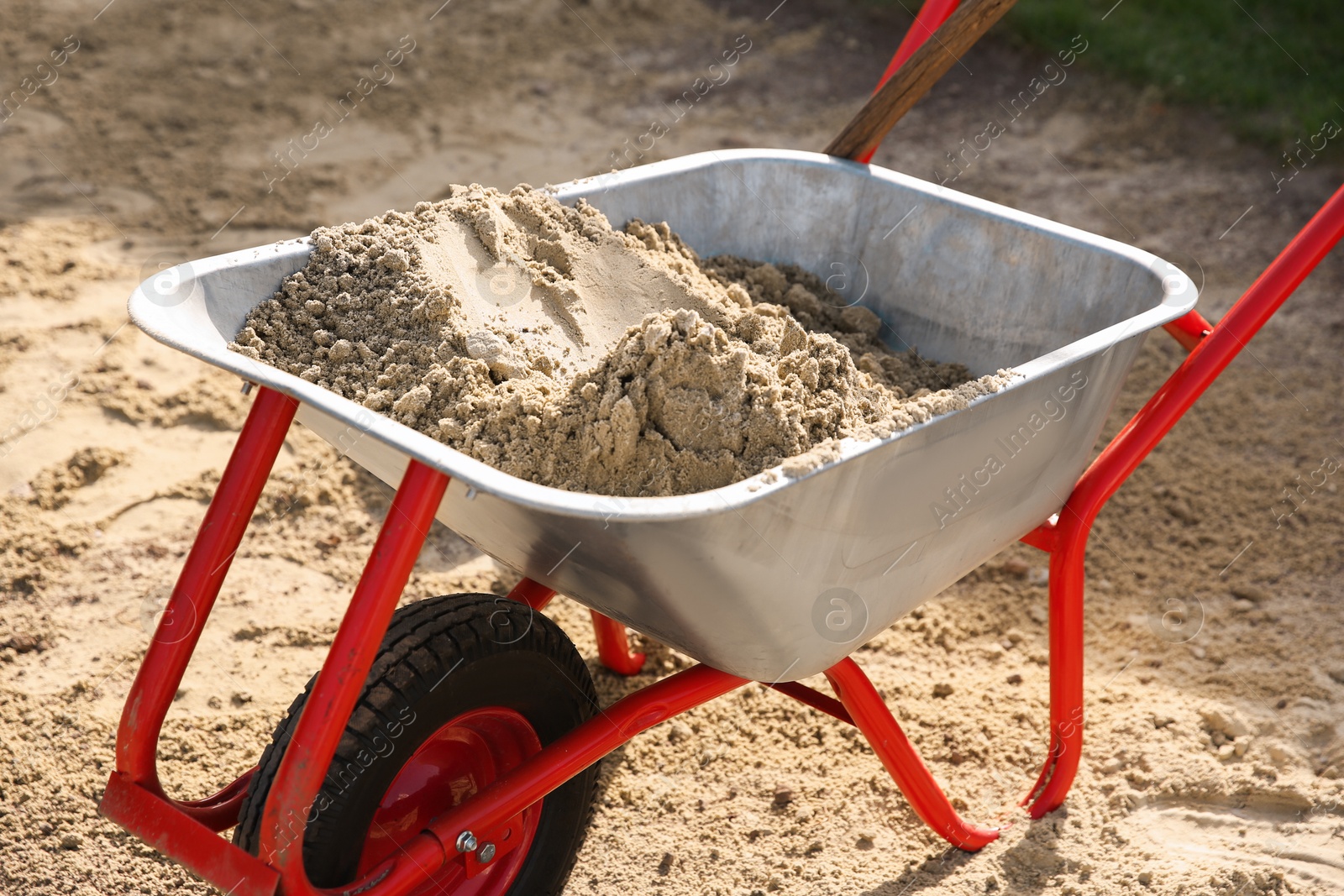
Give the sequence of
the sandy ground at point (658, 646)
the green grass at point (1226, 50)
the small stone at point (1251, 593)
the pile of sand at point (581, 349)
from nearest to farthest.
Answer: the pile of sand at point (581, 349), the sandy ground at point (658, 646), the small stone at point (1251, 593), the green grass at point (1226, 50)

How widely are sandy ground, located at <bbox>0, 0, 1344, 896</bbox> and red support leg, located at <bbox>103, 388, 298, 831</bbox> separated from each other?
22.1 inches

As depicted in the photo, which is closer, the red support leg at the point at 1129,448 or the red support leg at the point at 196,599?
the red support leg at the point at 196,599

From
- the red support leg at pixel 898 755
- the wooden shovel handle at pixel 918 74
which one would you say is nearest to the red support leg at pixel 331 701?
the red support leg at pixel 898 755

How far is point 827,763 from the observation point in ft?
6.89

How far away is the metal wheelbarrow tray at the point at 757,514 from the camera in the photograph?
3.99 feet

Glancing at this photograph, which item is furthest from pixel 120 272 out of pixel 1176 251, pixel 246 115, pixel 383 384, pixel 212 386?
pixel 1176 251

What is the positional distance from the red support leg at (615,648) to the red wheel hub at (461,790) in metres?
0.51

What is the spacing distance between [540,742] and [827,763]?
28.0 inches

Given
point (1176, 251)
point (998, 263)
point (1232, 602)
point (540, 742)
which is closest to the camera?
point (540, 742)

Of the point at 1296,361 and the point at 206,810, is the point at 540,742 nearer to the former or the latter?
the point at 206,810

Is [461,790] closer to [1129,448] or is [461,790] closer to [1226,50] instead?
[1129,448]

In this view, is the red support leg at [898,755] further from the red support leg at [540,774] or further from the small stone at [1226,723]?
the small stone at [1226,723]

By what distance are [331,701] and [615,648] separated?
3.33ft

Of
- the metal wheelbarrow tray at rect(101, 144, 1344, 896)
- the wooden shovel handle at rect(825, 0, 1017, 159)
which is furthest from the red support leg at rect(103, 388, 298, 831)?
the wooden shovel handle at rect(825, 0, 1017, 159)
